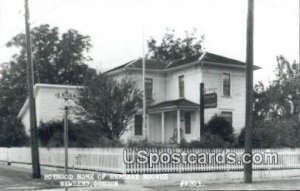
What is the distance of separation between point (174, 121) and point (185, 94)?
201cm

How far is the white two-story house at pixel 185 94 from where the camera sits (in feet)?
114

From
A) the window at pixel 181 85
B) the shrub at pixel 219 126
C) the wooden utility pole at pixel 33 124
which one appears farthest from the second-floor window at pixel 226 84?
the wooden utility pole at pixel 33 124

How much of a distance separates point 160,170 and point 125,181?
168 centimetres

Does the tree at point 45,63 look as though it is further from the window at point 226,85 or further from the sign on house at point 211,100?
the sign on house at point 211,100

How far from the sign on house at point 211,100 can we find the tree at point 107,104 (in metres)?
3.82

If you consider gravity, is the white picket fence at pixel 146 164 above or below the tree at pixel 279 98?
below

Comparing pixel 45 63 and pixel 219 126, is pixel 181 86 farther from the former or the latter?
pixel 45 63

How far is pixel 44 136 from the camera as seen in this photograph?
3397 centimetres

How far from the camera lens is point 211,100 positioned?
28.1 m

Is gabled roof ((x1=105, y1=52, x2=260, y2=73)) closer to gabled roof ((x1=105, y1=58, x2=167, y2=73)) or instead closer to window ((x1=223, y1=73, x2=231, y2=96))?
gabled roof ((x1=105, y1=58, x2=167, y2=73))

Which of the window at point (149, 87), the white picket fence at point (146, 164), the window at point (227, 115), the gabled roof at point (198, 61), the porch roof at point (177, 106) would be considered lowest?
the white picket fence at point (146, 164)

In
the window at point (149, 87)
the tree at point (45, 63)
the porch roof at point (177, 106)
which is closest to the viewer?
the porch roof at point (177, 106)

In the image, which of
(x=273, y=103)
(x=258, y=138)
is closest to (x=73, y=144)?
(x=258, y=138)

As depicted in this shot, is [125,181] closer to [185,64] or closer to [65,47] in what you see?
[185,64]
